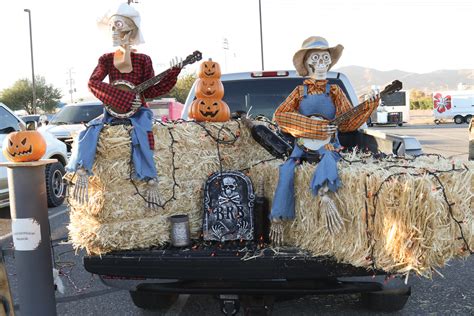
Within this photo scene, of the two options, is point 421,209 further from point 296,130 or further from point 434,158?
point 296,130

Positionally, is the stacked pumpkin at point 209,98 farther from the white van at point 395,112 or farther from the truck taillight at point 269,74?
the white van at point 395,112

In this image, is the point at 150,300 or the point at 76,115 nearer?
the point at 150,300

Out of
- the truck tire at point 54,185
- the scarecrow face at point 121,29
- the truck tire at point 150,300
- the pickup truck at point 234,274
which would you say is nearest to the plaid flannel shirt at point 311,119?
the pickup truck at point 234,274

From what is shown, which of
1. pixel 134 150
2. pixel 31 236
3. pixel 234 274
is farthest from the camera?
pixel 134 150

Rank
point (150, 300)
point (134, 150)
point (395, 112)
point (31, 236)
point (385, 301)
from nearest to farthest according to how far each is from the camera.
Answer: point (31, 236) → point (134, 150) → point (385, 301) → point (150, 300) → point (395, 112)

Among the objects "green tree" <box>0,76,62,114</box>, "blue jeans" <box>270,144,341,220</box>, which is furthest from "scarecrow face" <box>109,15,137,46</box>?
"green tree" <box>0,76,62,114</box>

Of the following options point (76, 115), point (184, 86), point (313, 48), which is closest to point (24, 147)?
point (313, 48)

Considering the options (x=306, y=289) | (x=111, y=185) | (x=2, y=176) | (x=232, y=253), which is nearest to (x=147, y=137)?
(x=111, y=185)

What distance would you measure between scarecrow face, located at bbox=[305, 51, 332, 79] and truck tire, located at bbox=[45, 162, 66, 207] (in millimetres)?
5676

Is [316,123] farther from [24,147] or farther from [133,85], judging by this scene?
[24,147]

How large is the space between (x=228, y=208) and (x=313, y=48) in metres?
1.23

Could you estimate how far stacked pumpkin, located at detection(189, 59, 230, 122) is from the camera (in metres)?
4.01

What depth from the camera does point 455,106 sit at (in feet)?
117

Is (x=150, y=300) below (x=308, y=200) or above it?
below
